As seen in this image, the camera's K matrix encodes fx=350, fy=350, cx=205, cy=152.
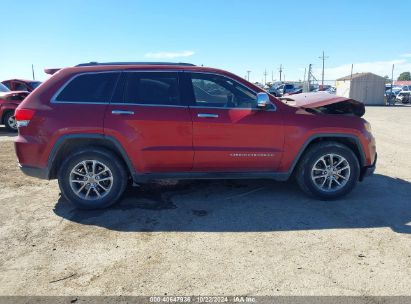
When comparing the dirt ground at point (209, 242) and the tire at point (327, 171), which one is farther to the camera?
the tire at point (327, 171)

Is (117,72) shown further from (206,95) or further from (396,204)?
(396,204)

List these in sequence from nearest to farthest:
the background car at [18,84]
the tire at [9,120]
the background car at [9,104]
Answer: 1. the background car at [9,104]
2. the tire at [9,120]
3. the background car at [18,84]

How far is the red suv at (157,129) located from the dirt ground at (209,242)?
473mm

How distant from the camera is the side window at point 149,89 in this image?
457 centimetres

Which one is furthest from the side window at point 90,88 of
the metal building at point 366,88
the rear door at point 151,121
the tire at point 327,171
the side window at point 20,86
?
the metal building at point 366,88

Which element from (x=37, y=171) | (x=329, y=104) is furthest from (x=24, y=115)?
(x=329, y=104)

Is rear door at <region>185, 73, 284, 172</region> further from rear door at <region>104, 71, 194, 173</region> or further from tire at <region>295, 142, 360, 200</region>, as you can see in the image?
tire at <region>295, 142, 360, 200</region>

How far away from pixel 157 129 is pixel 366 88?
36.0 m

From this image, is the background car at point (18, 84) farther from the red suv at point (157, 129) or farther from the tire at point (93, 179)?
the tire at point (93, 179)

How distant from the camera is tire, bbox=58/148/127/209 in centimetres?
456

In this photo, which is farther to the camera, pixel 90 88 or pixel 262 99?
pixel 90 88

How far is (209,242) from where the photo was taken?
3.78m

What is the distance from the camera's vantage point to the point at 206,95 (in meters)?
4.70

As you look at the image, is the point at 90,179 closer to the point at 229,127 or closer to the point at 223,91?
the point at 229,127
